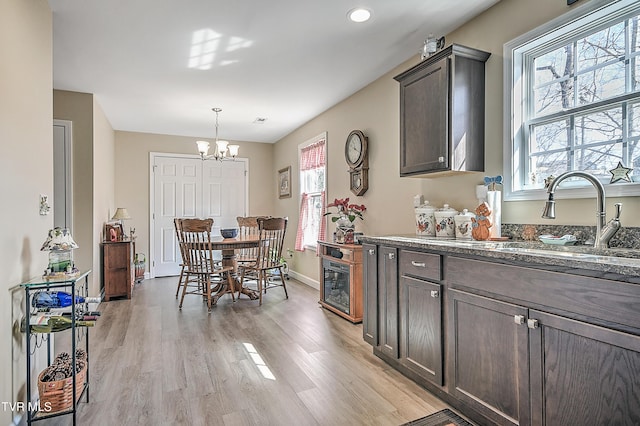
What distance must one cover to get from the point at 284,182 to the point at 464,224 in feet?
14.0

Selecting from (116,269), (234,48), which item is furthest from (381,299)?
(116,269)

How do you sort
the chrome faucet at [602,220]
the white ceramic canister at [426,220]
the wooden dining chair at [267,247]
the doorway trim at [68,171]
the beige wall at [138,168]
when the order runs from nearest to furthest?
the chrome faucet at [602,220], the white ceramic canister at [426,220], the doorway trim at [68,171], the wooden dining chair at [267,247], the beige wall at [138,168]

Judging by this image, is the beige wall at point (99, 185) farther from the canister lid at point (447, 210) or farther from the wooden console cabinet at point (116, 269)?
the canister lid at point (447, 210)

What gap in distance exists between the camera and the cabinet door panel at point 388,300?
2.42 meters

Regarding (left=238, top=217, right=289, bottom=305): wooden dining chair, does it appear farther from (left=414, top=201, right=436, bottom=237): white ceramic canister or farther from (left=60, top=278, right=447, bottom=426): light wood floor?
(left=414, top=201, right=436, bottom=237): white ceramic canister

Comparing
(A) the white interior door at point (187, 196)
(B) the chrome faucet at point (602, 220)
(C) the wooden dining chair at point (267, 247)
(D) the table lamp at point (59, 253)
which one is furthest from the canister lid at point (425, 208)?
(A) the white interior door at point (187, 196)

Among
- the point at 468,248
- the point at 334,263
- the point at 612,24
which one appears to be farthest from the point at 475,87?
the point at 334,263

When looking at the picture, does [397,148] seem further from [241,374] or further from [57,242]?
[57,242]

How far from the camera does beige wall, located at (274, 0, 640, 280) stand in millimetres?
2141

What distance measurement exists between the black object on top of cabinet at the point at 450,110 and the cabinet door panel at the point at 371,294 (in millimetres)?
738

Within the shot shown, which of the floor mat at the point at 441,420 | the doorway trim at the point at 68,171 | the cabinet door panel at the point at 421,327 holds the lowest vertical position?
the floor mat at the point at 441,420

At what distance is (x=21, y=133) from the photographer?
1887 millimetres

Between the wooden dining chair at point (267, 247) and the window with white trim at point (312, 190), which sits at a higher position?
the window with white trim at point (312, 190)

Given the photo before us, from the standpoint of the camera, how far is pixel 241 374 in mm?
2416
